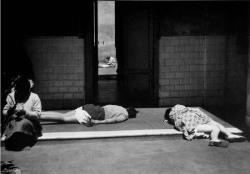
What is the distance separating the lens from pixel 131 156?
6305mm

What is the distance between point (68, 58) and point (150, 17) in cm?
246

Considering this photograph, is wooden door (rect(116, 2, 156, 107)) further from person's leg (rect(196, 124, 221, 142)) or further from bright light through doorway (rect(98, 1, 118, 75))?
bright light through doorway (rect(98, 1, 118, 75))

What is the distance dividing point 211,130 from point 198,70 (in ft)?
11.1

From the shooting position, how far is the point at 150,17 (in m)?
10.1

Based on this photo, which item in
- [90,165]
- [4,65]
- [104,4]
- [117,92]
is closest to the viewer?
[90,165]

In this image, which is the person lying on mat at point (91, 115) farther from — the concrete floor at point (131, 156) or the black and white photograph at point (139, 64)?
the concrete floor at point (131, 156)

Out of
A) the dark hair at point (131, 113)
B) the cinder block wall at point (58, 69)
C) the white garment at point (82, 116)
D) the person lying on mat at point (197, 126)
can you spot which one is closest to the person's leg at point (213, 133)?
the person lying on mat at point (197, 126)

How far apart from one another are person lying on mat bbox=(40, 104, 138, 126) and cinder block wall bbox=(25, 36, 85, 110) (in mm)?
1789

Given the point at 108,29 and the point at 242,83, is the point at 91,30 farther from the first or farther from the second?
the point at 108,29

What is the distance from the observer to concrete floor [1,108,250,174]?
5.70 meters

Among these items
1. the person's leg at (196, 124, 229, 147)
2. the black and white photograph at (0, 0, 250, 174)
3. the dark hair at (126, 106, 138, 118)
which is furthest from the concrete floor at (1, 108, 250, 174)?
the dark hair at (126, 106, 138, 118)

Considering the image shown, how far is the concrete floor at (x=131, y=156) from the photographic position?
18.7ft

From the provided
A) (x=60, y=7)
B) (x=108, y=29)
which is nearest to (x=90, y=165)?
(x=60, y=7)

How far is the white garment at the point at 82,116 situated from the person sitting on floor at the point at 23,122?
1.07 metres
